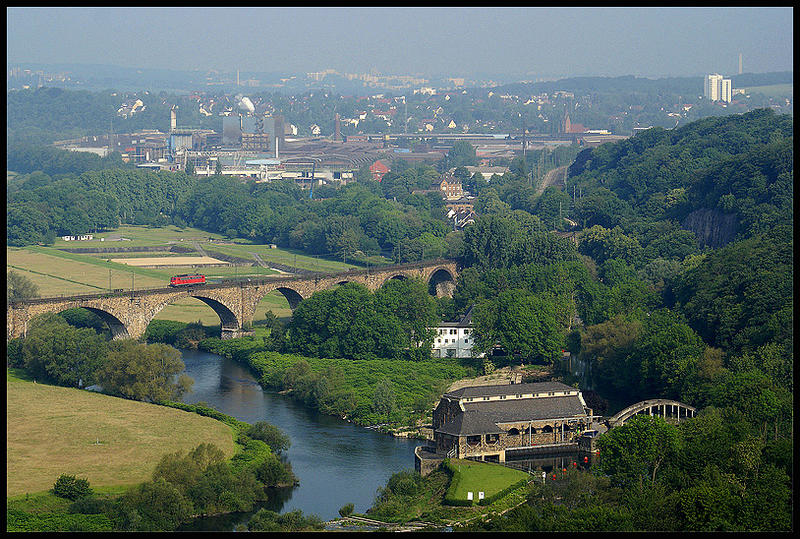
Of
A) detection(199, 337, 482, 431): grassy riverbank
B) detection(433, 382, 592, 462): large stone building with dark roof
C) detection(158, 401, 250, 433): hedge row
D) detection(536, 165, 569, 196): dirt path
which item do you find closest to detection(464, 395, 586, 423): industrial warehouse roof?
detection(433, 382, 592, 462): large stone building with dark roof

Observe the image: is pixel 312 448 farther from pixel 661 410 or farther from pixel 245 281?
pixel 245 281

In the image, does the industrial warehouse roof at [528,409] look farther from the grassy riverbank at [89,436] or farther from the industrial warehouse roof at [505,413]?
the grassy riverbank at [89,436]

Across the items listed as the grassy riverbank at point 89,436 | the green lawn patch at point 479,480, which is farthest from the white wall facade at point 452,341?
the green lawn patch at point 479,480

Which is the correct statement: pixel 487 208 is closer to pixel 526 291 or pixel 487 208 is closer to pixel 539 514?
pixel 526 291

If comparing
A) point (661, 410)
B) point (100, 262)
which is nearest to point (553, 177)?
point (100, 262)

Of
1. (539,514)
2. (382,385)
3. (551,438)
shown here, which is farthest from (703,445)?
(382,385)

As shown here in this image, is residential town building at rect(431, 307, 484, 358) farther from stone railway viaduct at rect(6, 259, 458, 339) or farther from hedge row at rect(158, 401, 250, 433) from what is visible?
hedge row at rect(158, 401, 250, 433)
